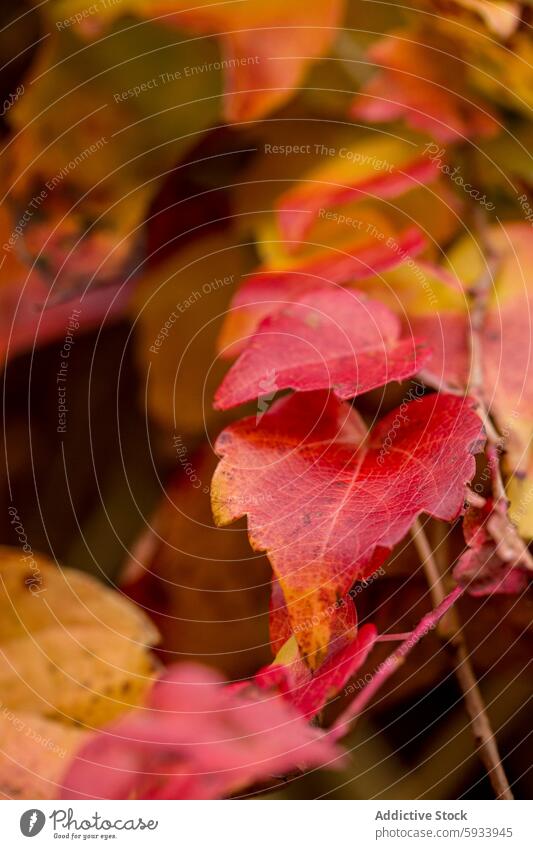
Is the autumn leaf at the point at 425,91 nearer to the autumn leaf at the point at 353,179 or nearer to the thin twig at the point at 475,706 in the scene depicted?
the autumn leaf at the point at 353,179

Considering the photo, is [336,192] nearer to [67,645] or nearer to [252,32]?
[252,32]

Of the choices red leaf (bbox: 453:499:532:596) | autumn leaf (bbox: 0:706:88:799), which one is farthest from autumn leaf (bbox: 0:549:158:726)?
red leaf (bbox: 453:499:532:596)

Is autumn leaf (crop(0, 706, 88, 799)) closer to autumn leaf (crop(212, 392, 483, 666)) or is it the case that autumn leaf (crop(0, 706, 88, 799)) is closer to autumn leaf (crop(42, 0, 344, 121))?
autumn leaf (crop(212, 392, 483, 666))

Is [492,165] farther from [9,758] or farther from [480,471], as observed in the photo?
[9,758]

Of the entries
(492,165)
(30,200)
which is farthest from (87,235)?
(492,165)
